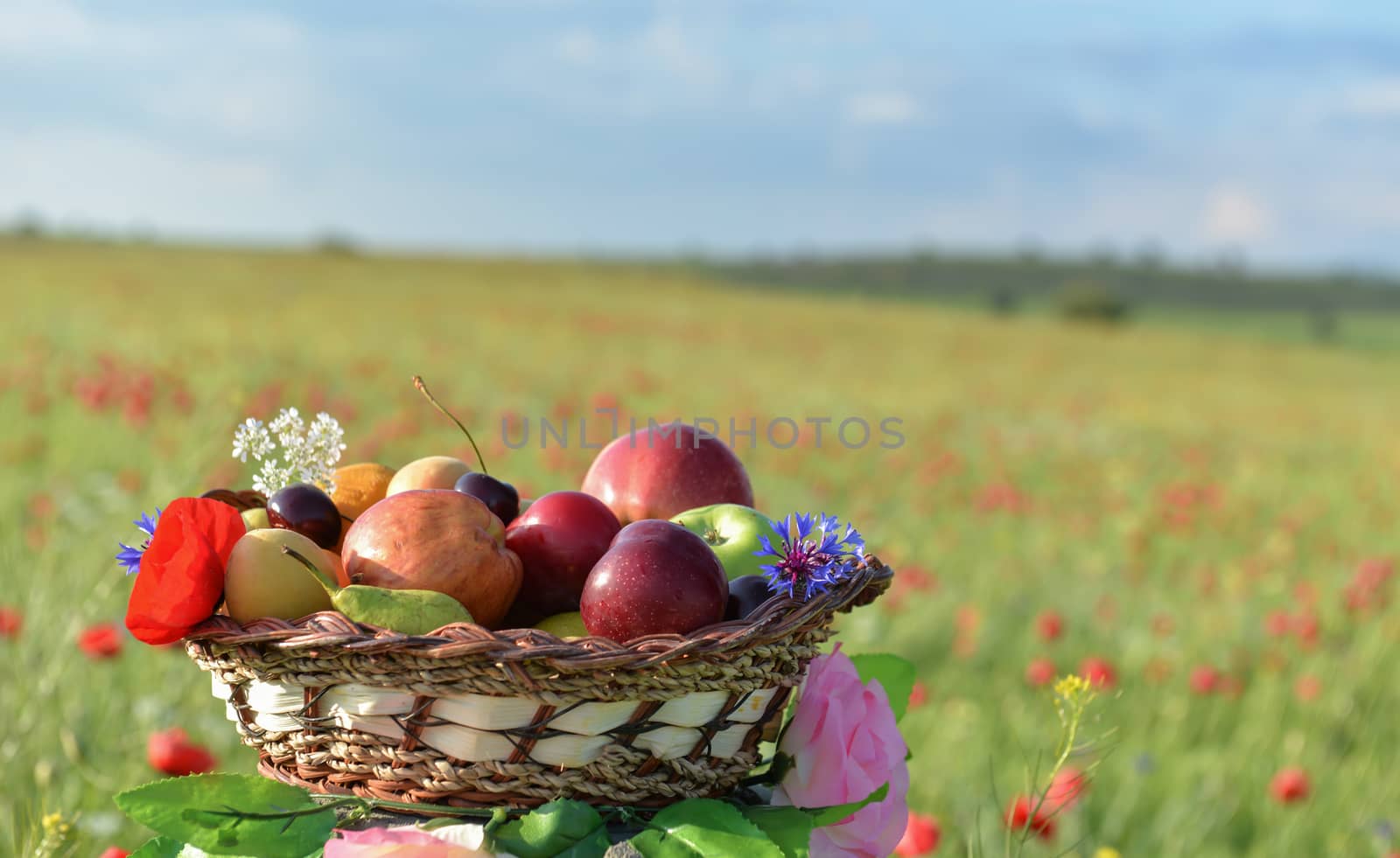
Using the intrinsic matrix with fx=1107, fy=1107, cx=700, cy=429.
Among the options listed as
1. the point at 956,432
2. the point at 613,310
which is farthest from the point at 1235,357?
the point at 956,432

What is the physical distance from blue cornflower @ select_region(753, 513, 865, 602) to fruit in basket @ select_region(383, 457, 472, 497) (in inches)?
18.6

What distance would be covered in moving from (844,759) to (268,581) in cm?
74

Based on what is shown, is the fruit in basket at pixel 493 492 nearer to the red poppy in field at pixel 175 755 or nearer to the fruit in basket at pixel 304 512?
the fruit in basket at pixel 304 512

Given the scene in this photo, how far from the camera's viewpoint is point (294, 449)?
163 centimetres

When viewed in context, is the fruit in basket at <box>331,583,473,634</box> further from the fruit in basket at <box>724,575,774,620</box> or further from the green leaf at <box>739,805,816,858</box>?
the green leaf at <box>739,805,816,858</box>

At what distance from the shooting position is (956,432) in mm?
12102

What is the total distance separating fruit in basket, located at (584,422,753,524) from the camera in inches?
66.8

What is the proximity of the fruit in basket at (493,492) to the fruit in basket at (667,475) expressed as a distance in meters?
0.20

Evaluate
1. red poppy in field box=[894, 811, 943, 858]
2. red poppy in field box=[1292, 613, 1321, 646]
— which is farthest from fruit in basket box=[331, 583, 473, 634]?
red poppy in field box=[1292, 613, 1321, 646]

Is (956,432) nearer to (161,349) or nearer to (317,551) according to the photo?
(161,349)

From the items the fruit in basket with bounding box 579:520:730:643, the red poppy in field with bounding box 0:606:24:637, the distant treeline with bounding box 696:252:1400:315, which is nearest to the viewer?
the fruit in basket with bounding box 579:520:730:643

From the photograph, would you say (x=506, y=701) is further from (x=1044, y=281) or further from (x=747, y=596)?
(x=1044, y=281)

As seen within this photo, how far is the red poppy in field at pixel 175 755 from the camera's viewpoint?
1971 mm

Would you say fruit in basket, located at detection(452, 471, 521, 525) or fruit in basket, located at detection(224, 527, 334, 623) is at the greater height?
fruit in basket, located at detection(452, 471, 521, 525)
